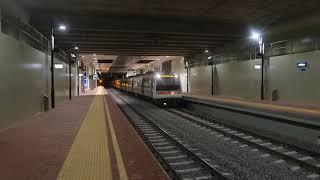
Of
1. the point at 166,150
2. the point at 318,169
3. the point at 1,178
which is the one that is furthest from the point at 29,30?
the point at 318,169

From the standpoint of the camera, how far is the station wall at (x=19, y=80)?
12305 mm

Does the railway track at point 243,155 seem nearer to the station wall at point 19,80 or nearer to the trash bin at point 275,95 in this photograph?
the station wall at point 19,80

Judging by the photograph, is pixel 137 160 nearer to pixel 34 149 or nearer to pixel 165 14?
pixel 34 149

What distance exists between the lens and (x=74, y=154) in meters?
8.56

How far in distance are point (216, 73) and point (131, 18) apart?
619 inches

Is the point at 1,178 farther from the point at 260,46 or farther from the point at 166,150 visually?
the point at 260,46

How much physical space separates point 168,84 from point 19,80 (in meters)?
15.0

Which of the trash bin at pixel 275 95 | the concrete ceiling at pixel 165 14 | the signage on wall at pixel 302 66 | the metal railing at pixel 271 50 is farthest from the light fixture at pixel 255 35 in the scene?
the signage on wall at pixel 302 66

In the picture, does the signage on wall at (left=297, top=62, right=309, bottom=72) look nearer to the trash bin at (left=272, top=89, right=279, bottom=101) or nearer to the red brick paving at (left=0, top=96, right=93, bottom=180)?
the trash bin at (left=272, top=89, right=279, bottom=101)

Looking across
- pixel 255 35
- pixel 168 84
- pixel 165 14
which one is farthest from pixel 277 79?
pixel 165 14

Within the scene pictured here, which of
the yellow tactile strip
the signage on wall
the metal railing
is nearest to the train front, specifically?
the metal railing

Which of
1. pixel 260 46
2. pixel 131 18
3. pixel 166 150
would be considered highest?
pixel 131 18

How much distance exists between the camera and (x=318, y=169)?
8352 mm

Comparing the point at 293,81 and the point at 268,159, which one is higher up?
the point at 293,81
